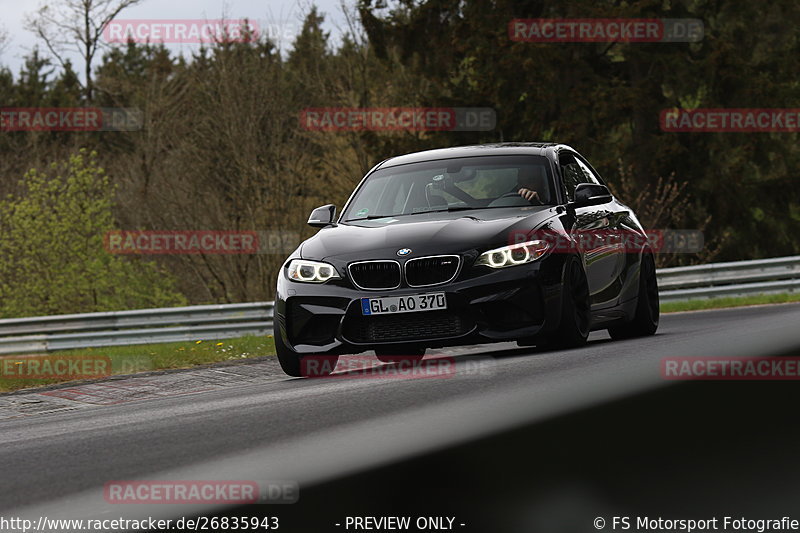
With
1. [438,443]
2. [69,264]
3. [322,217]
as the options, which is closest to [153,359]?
[322,217]

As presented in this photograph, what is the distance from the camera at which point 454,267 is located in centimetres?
955

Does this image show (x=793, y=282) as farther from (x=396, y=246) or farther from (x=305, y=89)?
(x=305, y=89)

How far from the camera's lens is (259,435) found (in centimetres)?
684

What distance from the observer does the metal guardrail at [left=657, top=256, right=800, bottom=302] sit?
877 inches

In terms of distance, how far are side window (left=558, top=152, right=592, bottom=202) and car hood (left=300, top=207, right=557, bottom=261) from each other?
939 millimetres

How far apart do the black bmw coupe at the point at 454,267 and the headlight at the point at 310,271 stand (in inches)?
0.4

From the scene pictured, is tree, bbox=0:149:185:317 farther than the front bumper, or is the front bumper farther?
tree, bbox=0:149:185:317

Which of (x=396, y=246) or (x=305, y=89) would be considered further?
(x=305, y=89)

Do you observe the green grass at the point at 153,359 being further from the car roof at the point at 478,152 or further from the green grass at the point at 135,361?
the car roof at the point at 478,152

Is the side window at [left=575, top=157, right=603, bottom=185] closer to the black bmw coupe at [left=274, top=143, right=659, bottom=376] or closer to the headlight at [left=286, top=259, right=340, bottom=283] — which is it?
the black bmw coupe at [left=274, top=143, right=659, bottom=376]

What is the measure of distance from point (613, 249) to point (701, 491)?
6.70 meters

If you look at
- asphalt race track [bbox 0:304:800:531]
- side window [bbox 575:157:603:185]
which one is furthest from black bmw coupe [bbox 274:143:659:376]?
side window [bbox 575:157:603:185]

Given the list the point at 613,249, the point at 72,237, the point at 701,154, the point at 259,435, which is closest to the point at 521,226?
the point at 613,249

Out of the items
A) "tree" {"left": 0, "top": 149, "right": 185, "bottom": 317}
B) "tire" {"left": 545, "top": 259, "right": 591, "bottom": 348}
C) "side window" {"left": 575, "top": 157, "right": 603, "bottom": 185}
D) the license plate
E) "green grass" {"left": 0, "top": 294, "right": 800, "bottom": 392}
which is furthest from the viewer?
"tree" {"left": 0, "top": 149, "right": 185, "bottom": 317}
